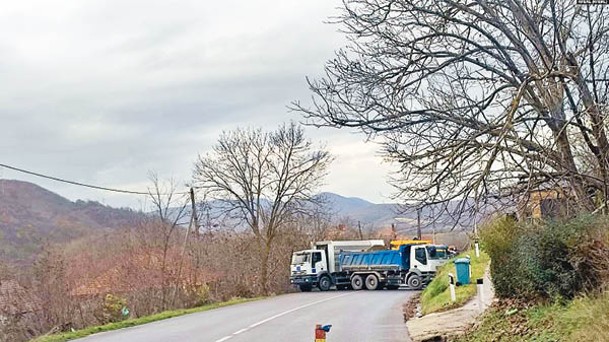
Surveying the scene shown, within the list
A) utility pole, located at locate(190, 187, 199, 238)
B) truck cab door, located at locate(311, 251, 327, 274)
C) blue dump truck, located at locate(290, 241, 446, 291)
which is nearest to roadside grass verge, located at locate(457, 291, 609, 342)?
blue dump truck, located at locate(290, 241, 446, 291)

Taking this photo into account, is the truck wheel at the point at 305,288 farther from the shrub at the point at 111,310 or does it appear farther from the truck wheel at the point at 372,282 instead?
the shrub at the point at 111,310

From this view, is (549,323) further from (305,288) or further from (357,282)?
(305,288)

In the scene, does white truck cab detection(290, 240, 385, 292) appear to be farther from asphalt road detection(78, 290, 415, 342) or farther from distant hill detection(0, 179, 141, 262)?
asphalt road detection(78, 290, 415, 342)

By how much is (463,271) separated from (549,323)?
47.5 feet

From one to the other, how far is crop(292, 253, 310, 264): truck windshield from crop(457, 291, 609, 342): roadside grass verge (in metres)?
32.8

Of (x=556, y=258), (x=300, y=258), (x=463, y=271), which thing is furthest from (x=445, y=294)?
(x=300, y=258)

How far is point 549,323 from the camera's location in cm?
1209

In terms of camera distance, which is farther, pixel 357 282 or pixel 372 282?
pixel 357 282

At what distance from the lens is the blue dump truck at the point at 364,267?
1778 inches

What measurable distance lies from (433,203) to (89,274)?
2115 cm

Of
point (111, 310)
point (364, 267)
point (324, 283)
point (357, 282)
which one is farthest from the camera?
point (324, 283)

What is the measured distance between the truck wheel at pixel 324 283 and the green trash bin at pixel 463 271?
2310 centimetres

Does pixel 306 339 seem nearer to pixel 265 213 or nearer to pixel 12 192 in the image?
pixel 12 192

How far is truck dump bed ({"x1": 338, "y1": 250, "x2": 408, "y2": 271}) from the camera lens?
46375 millimetres
